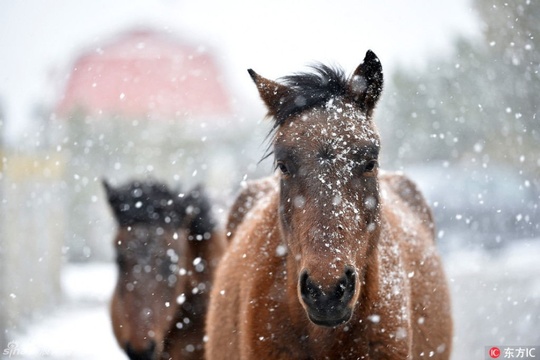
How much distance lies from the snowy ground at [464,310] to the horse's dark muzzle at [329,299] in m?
4.03

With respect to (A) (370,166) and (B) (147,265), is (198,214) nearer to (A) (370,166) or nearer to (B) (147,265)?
(B) (147,265)

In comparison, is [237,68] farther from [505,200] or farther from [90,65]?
[505,200]

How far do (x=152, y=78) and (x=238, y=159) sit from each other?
21.5ft

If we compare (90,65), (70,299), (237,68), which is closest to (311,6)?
(237,68)

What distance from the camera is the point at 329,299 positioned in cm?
270

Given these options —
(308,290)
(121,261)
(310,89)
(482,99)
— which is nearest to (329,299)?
(308,290)

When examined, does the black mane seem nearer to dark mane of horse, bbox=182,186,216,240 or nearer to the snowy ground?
dark mane of horse, bbox=182,186,216,240

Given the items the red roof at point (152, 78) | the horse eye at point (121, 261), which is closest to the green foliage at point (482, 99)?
the horse eye at point (121, 261)

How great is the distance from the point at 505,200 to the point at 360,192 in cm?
989

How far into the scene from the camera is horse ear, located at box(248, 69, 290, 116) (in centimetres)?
348

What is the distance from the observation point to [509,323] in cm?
797

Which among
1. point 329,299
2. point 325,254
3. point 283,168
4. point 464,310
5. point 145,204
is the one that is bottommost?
point 329,299

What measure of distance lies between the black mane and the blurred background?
19 centimetres

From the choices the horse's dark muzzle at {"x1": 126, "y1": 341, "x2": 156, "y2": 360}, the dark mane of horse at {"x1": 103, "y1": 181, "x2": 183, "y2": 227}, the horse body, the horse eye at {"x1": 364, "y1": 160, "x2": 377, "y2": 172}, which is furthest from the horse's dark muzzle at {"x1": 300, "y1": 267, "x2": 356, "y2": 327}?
the dark mane of horse at {"x1": 103, "y1": 181, "x2": 183, "y2": 227}
